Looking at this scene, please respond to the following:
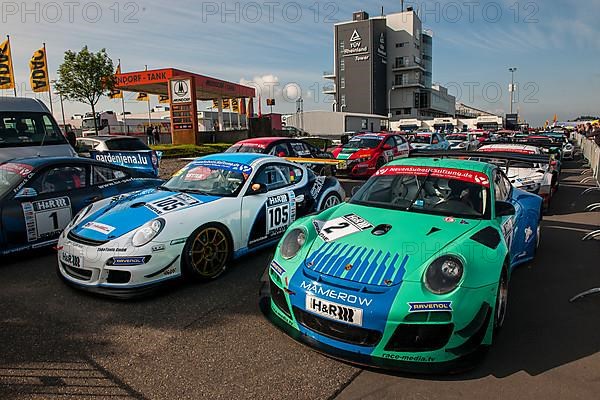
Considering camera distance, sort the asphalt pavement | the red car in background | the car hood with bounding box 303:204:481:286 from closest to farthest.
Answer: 1. the asphalt pavement
2. the car hood with bounding box 303:204:481:286
3. the red car in background

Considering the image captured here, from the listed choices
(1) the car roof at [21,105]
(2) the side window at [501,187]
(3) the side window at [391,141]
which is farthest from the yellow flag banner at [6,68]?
(2) the side window at [501,187]

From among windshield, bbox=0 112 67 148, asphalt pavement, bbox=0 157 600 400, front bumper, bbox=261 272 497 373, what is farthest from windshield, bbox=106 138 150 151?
front bumper, bbox=261 272 497 373

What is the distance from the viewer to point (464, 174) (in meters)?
4.21

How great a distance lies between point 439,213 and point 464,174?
1.95 feet

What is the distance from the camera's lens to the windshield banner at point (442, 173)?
411 cm

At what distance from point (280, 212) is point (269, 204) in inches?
10.2

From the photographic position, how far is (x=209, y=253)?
14.8 feet

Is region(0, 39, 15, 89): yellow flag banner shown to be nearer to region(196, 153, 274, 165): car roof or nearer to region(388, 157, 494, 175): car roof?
region(196, 153, 274, 165): car roof

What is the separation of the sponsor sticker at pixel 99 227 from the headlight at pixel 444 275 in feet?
9.76

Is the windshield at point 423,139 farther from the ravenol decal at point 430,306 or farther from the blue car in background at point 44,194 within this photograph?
the ravenol decal at point 430,306

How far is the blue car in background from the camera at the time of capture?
16.9ft

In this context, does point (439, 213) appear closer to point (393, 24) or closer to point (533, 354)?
point (533, 354)

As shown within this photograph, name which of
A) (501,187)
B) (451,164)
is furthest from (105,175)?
(501,187)

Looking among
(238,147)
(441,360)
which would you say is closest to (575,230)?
(441,360)
